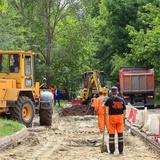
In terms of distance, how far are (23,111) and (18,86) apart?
1.07 m

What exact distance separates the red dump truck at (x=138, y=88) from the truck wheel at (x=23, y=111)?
18000 mm

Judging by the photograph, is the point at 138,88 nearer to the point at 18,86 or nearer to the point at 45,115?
the point at 45,115

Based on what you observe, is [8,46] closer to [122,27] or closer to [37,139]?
[37,139]

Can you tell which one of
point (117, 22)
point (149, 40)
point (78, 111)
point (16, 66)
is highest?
point (117, 22)

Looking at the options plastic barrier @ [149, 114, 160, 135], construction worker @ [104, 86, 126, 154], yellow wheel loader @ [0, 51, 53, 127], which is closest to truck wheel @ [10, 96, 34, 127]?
yellow wheel loader @ [0, 51, 53, 127]

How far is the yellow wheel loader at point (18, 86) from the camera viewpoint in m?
20.4

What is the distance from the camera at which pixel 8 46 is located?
92.0 ft

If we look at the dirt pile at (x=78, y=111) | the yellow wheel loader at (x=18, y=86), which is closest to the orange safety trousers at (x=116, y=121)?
the yellow wheel loader at (x=18, y=86)

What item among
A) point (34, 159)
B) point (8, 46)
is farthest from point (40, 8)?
point (34, 159)

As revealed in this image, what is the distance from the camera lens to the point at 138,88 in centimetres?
3866

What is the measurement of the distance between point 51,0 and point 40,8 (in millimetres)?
1152

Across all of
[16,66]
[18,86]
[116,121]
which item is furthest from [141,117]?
[116,121]

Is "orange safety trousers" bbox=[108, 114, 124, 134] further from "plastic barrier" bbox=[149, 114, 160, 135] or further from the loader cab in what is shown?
the loader cab

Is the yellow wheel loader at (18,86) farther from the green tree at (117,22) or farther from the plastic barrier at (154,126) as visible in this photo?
the green tree at (117,22)
